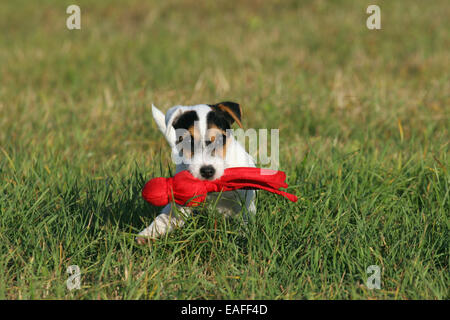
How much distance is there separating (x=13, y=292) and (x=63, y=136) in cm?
303

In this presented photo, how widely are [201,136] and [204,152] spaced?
128mm

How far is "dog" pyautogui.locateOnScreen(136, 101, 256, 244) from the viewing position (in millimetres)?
3850

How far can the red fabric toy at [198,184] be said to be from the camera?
380 cm

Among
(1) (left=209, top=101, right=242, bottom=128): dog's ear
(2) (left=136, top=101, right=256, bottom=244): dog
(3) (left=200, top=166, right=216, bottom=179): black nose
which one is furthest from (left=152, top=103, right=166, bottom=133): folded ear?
(3) (left=200, top=166, right=216, bottom=179): black nose

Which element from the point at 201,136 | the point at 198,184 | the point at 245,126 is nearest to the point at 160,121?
the point at 201,136

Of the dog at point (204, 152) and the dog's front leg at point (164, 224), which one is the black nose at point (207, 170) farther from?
the dog's front leg at point (164, 224)

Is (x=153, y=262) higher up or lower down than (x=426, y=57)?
lower down

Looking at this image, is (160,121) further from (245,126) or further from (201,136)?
(245,126)

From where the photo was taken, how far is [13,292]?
358 centimetres
